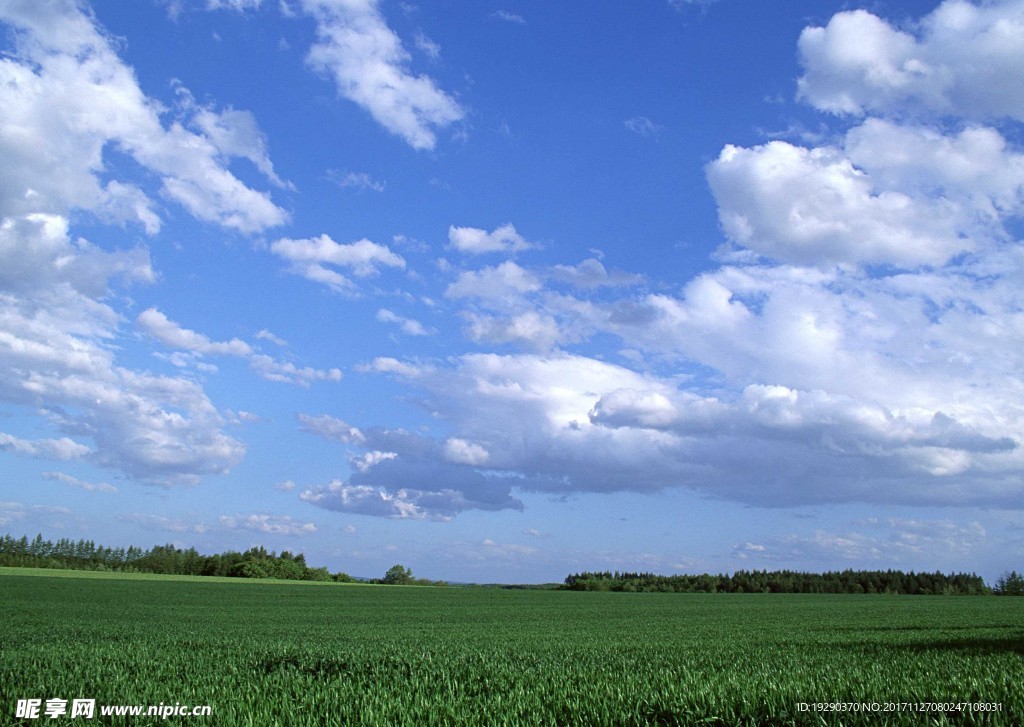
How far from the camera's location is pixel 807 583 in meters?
161

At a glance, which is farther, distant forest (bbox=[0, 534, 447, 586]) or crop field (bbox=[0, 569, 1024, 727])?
distant forest (bbox=[0, 534, 447, 586])

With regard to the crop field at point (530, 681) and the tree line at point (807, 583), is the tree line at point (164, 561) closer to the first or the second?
the tree line at point (807, 583)

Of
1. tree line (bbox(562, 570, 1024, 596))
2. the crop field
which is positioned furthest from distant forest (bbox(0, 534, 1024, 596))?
the crop field

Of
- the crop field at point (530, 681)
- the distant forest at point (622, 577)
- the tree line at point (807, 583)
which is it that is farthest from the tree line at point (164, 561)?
the crop field at point (530, 681)

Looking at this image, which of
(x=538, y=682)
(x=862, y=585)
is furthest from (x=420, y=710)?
(x=862, y=585)

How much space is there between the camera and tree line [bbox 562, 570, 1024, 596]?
155 meters

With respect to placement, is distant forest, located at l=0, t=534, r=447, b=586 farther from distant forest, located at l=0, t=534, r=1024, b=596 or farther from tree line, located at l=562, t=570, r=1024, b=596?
tree line, located at l=562, t=570, r=1024, b=596

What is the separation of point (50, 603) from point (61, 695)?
45.5 meters

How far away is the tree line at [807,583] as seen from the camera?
155 metres

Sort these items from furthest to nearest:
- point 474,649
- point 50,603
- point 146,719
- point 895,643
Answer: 1. point 50,603
2. point 895,643
3. point 474,649
4. point 146,719

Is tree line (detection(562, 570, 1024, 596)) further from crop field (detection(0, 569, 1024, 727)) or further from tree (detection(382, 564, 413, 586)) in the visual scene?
crop field (detection(0, 569, 1024, 727))

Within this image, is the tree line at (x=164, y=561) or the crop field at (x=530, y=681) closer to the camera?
the crop field at (x=530, y=681)

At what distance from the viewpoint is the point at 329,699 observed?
35.3 feet

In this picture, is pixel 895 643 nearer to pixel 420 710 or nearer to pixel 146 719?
pixel 420 710
